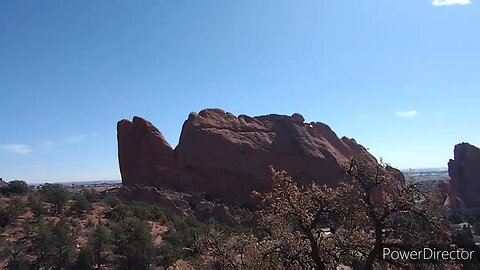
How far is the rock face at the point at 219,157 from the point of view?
53406 mm

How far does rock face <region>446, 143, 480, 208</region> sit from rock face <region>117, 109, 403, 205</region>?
29842 millimetres

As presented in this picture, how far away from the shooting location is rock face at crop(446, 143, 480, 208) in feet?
240

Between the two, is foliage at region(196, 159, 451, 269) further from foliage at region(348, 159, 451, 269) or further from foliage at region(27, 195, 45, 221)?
foliage at region(27, 195, 45, 221)

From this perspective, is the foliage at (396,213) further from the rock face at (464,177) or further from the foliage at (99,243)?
the rock face at (464,177)

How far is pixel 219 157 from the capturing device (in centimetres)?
5459

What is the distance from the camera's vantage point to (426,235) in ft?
25.4

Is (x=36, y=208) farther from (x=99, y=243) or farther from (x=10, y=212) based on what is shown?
(x=99, y=243)

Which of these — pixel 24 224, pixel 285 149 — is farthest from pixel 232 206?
pixel 24 224

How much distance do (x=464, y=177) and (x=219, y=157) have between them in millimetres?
47982

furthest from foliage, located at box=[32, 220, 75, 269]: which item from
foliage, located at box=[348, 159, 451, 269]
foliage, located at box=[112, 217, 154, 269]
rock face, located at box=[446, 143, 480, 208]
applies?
rock face, located at box=[446, 143, 480, 208]

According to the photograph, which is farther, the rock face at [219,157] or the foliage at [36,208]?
the rock face at [219,157]

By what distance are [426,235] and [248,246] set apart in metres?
3.98

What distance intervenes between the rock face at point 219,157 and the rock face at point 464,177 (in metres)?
29.8

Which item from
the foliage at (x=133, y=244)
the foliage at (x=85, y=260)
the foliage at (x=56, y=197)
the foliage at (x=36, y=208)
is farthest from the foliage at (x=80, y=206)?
the foliage at (x=85, y=260)
